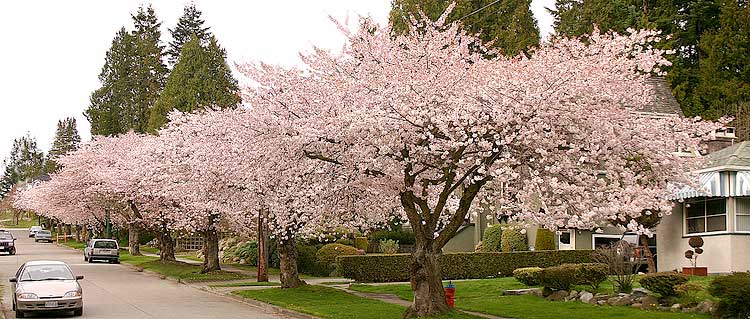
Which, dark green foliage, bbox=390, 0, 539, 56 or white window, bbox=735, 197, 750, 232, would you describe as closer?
white window, bbox=735, 197, 750, 232

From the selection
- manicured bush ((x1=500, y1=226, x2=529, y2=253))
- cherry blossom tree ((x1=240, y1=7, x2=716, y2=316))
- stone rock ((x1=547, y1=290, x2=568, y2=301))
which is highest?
cherry blossom tree ((x1=240, y1=7, x2=716, y2=316))

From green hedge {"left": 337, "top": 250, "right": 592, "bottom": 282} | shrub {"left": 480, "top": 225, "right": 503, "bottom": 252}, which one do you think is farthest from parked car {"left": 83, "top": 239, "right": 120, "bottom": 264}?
shrub {"left": 480, "top": 225, "right": 503, "bottom": 252}

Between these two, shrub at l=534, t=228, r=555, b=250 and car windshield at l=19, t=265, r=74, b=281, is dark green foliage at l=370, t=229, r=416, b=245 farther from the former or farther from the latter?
car windshield at l=19, t=265, r=74, b=281

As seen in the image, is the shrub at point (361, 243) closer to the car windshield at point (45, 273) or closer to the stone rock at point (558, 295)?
the car windshield at point (45, 273)

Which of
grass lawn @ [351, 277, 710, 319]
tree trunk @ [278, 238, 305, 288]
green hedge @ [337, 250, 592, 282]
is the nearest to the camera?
grass lawn @ [351, 277, 710, 319]

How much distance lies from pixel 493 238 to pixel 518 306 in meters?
16.2

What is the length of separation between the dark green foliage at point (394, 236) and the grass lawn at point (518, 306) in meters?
13.3

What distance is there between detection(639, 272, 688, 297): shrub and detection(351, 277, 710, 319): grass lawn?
621 millimetres

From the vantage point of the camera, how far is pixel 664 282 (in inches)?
718

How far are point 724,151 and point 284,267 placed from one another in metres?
14.0

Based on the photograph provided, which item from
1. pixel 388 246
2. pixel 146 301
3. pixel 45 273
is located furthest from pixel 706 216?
pixel 45 273

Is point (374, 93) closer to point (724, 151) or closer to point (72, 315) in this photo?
point (72, 315)

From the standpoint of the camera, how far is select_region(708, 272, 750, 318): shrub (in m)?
15.5

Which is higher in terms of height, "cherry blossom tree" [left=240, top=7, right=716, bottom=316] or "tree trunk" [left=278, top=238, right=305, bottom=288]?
"cherry blossom tree" [left=240, top=7, right=716, bottom=316]
